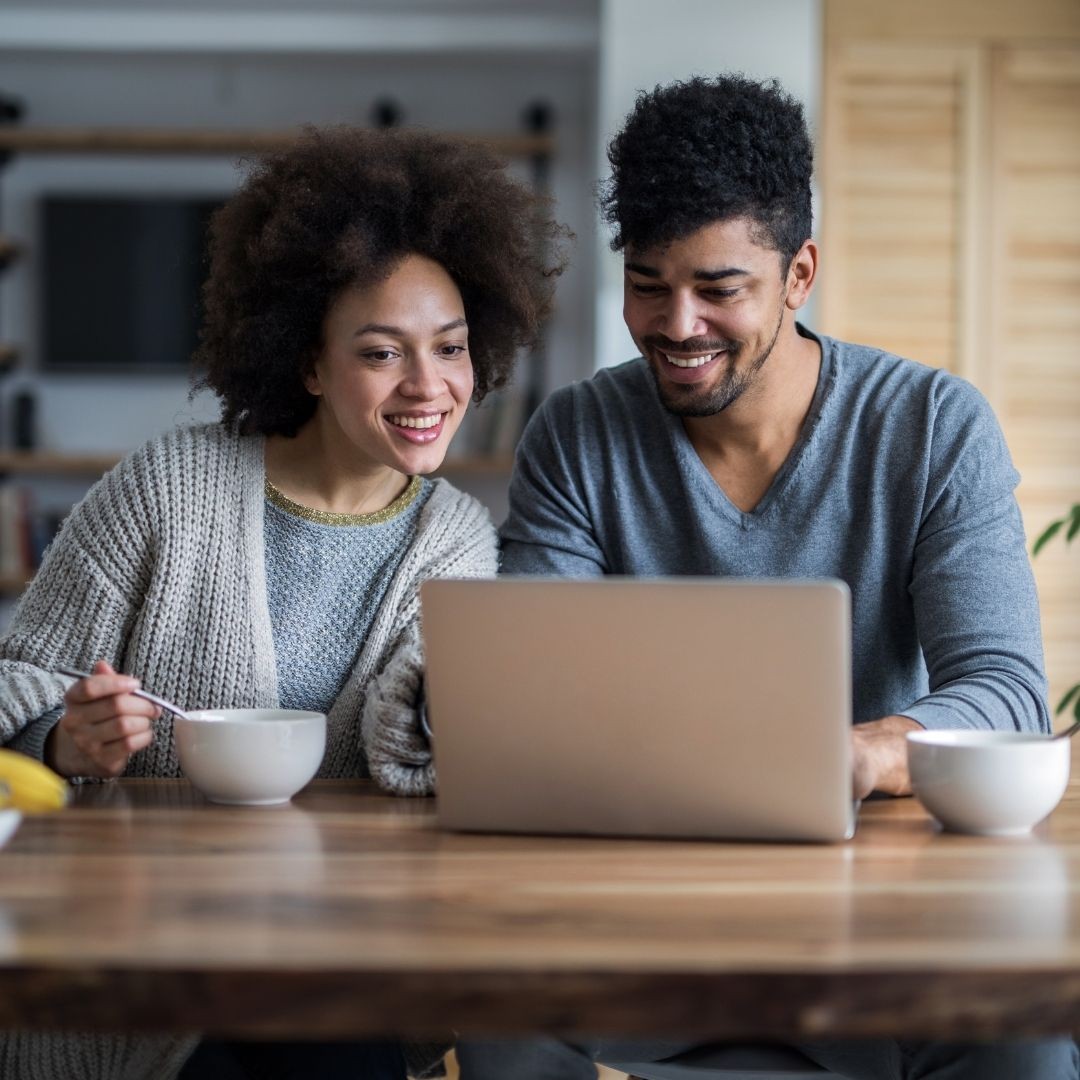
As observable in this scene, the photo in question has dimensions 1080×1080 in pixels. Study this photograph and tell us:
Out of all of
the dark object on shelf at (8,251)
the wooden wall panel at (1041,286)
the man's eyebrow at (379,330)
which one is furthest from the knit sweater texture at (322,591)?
the dark object on shelf at (8,251)

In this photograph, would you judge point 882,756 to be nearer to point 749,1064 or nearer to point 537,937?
point 749,1064

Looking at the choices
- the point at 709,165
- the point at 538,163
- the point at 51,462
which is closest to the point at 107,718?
the point at 709,165

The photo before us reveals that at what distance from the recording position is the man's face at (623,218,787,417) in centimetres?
175

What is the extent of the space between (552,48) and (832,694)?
13.4 ft

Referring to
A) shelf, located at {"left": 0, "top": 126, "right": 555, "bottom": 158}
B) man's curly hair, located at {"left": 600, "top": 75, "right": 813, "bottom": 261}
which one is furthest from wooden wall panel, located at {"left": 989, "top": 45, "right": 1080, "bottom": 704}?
man's curly hair, located at {"left": 600, "top": 75, "right": 813, "bottom": 261}

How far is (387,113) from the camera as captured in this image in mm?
4957

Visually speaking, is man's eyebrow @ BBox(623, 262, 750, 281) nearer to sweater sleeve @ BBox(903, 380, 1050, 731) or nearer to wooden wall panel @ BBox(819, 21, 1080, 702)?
sweater sleeve @ BBox(903, 380, 1050, 731)

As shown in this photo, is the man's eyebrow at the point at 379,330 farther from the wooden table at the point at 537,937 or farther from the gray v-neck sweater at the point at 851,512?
the wooden table at the point at 537,937

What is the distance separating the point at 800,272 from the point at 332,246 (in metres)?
0.61

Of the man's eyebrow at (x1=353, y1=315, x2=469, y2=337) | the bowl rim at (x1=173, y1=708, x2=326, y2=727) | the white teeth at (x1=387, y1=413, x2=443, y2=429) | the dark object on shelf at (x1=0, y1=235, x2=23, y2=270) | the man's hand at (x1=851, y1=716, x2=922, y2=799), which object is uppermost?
the dark object on shelf at (x1=0, y1=235, x2=23, y2=270)

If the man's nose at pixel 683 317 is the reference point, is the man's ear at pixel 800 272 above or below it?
above

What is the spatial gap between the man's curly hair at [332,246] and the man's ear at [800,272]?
348 mm

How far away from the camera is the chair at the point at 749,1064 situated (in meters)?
1.34

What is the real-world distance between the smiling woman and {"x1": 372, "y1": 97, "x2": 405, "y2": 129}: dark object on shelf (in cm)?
316
